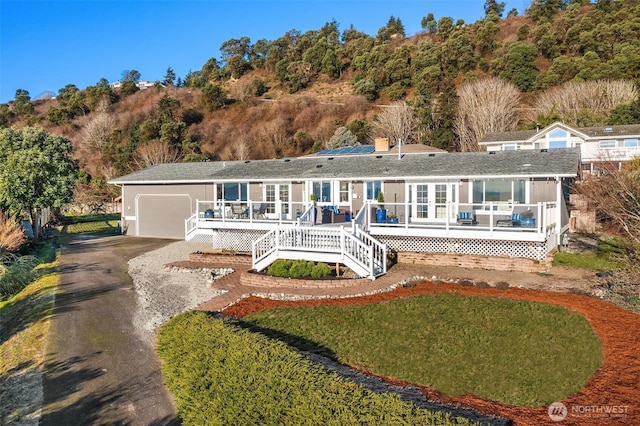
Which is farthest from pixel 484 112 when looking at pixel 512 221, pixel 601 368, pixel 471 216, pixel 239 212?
pixel 601 368

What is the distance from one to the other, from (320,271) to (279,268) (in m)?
1.54

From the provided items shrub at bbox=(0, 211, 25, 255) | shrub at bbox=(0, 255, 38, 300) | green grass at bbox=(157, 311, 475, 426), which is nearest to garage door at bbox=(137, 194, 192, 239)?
shrub at bbox=(0, 211, 25, 255)

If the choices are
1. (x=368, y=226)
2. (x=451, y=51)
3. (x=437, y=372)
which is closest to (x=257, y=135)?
(x=451, y=51)

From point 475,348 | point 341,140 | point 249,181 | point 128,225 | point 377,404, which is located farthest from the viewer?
point 341,140

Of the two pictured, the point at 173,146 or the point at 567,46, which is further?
the point at 567,46

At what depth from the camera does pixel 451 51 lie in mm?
73188

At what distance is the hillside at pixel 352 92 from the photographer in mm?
53188

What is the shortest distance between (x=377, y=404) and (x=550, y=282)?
10528 millimetres

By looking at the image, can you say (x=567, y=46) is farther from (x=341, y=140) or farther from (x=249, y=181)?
(x=249, y=181)

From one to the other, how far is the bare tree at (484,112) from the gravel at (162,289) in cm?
3890

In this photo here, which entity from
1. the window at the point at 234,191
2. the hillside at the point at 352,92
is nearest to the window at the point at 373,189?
the window at the point at 234,191

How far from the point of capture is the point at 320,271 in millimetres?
15852

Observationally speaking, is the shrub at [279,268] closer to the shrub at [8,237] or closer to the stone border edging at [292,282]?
the stone border edging at [292,282]

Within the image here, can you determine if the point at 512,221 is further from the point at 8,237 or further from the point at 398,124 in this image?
the point at 398,124
